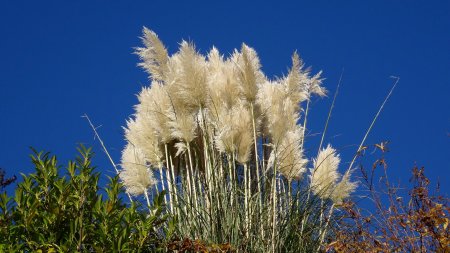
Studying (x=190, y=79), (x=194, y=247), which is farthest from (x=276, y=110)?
(x=194, y=247)

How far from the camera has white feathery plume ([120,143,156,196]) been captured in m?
5.10

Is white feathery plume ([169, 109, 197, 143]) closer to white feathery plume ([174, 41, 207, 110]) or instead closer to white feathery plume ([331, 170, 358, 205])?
white feathery plume ([174, 41, 207, 110])

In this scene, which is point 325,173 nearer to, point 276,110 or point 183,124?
point 276,110

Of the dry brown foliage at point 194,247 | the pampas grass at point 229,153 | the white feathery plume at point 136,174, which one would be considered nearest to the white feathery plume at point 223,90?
the pampas grass at point 229,153

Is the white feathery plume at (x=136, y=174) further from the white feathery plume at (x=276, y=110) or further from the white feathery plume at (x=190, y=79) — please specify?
the white feathery plume at (x=276, y=110)

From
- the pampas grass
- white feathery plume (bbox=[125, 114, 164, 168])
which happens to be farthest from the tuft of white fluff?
white feathery plume (bbox=[125, 114, 164, 168])

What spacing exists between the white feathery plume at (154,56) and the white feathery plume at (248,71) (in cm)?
58

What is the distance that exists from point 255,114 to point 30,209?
2.07 meters

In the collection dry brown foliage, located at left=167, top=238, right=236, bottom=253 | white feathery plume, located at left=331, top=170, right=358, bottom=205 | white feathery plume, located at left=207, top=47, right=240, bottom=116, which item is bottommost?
dry brown foliage, located at left=167, top=238, right=236, bottom=253

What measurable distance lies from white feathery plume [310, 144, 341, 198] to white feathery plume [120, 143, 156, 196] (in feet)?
3.97

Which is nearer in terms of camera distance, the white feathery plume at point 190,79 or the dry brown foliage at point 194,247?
the dry brown foliage at point 194,247

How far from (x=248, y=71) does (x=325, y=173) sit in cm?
95

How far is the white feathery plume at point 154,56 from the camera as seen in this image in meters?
5.33

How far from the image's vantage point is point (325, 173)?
5.11 meters
